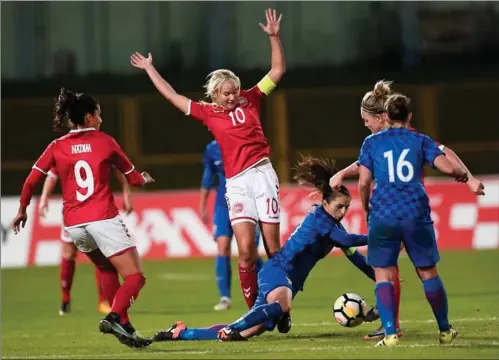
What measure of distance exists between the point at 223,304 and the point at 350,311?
3.85 metres

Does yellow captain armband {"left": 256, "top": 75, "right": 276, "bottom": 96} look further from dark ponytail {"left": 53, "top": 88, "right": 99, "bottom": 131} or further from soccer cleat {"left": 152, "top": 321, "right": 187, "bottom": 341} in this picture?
soccer cleat {"left": 152, "top": 321, "right": 187, "bottom": 341}

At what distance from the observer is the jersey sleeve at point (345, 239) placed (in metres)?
10.0

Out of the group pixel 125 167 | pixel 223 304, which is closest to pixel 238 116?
pixel 125 167

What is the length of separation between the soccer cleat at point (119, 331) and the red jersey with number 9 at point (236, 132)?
184 centimetres

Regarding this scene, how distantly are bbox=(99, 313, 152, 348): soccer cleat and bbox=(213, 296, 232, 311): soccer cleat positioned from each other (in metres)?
4.27

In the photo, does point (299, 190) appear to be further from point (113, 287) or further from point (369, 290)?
point (113, 287)

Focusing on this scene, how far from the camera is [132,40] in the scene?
32438mm

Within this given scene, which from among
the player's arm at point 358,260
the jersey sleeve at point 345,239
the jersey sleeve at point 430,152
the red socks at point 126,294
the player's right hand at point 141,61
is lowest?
the red socks at point 126,294

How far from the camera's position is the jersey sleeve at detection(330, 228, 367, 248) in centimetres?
1002

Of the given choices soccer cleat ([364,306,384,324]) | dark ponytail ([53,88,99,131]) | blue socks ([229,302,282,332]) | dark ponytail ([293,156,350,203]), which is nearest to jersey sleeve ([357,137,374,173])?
dark ponytail ([293,156,350,203])

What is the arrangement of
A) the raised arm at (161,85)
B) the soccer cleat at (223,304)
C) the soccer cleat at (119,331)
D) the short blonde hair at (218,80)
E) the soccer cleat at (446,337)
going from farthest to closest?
the soccer cleat at (223,304) < the short blonde hair at (218,80) < the raised arm at (161,85) < the soccer cleat at (119,331) < the soccer cleat at (446,337)

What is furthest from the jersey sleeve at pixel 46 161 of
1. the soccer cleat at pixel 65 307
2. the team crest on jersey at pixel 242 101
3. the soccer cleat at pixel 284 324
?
the soccer cleat at pixel 65 307

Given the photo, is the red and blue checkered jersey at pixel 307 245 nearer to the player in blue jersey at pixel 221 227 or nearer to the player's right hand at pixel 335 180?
the player's right hand at pixel 335 180

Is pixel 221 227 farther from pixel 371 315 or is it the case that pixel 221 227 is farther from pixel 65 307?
pixel 371 315
